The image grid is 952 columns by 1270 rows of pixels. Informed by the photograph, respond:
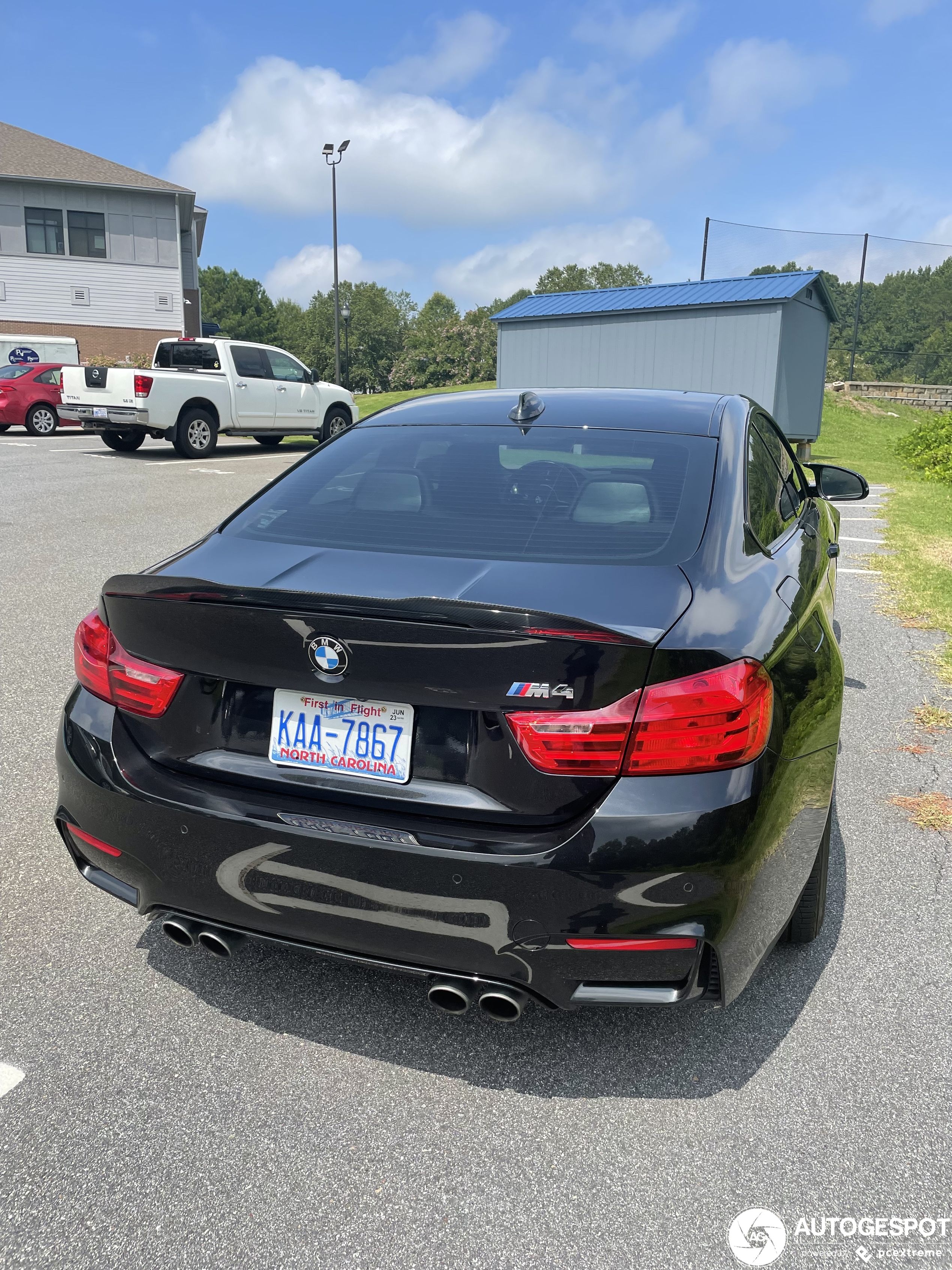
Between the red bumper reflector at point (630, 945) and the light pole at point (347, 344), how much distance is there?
128 meters

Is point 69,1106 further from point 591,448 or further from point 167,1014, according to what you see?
point 591,448

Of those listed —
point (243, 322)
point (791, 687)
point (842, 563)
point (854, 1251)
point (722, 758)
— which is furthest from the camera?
point (243, 322)

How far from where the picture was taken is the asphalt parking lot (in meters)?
1.99

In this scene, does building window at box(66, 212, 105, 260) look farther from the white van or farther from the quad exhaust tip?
the quad exhaust tip

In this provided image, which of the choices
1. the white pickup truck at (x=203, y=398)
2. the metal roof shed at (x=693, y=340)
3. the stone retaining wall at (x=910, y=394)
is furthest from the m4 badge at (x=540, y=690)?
the stone retaining wall at (x=910, y=394)

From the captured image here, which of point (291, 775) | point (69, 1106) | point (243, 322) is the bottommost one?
point (69, 1106)

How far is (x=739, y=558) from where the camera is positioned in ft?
8.45

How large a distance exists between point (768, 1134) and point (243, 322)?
483 ft

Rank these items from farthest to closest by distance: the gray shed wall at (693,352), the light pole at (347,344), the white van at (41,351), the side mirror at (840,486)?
the light pole at (347,344), the white van at (41,351), the gray shed wall at (693,352), the side mirror at (840,486)

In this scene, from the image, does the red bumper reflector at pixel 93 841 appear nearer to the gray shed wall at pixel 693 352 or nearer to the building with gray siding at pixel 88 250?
the gray shed wall at pixel 693 352

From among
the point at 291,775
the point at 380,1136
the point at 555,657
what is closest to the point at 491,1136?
the point at 380,1136

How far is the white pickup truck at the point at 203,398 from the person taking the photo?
1670 centimetres

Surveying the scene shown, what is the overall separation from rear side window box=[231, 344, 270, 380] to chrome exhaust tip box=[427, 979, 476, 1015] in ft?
56.4

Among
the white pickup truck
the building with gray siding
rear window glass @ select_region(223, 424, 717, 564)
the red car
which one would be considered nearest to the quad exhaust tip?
rear window glass @ select_region(223, 424, 717, 564)
